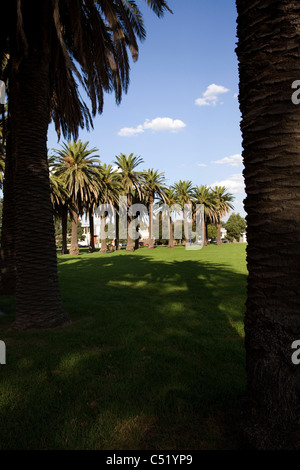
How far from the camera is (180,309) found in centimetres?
718

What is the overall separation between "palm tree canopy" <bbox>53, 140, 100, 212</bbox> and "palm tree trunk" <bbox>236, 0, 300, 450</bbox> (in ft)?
113

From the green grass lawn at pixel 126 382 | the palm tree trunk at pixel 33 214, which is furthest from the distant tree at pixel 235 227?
the palm tree trunk at pixel 33 214

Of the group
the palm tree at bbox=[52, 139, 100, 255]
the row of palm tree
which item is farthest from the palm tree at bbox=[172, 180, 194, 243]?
the palm tree at bbox=[52, 139, 100, 255]

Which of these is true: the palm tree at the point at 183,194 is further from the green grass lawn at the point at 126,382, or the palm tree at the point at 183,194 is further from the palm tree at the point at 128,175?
the green grass lawn at the point at 126,382

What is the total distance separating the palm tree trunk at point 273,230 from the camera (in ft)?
6.88

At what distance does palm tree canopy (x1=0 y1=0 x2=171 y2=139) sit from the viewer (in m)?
6.52

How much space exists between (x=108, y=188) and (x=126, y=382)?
4044 cm

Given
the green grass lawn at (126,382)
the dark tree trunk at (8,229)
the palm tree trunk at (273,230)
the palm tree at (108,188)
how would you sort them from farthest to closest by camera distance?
the palm tree at (108,188) → the dark tree trunk at (8,229) → the green grass lawn at (126,382) → the palm tree trunk at (273,230)

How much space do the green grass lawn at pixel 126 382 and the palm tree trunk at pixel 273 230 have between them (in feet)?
1.47

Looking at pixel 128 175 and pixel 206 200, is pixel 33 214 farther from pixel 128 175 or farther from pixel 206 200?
pixel 206 200

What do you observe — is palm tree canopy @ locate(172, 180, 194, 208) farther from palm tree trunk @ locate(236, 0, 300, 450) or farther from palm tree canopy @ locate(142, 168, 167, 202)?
palm tree trunk @ locate(236, 0, 300, 450)

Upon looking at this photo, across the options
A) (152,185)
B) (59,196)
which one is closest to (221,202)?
(152,185)
